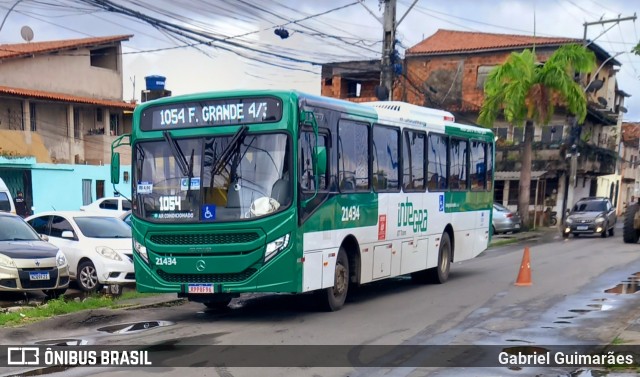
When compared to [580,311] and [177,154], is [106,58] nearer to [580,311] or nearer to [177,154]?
[177,154]

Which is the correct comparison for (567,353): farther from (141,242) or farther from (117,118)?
(117,118)

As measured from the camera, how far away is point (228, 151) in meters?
10.3

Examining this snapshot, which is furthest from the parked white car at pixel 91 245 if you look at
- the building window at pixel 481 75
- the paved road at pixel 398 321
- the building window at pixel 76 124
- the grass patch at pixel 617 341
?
the building window at pixel 481 75

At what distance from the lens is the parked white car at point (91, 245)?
543 inches

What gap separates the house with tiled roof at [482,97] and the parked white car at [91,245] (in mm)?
29095

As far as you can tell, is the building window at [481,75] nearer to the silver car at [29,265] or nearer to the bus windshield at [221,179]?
the silver car at [29,265]

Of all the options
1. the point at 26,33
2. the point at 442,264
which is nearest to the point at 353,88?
the point at 26,33

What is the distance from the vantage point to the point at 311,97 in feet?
35.7

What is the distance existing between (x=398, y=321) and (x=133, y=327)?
12.9ft

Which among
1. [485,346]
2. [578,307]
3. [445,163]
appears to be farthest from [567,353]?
[445,163]

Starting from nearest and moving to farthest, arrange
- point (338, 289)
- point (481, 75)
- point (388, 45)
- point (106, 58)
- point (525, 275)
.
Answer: point (338, 289)
point (525, 275)
point (388, 45)
point (106, 58)
point (481, 75)

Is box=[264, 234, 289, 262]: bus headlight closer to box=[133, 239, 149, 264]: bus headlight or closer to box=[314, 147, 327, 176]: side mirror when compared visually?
box=[314, 147, 327, 176]: side mirror

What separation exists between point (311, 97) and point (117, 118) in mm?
31167

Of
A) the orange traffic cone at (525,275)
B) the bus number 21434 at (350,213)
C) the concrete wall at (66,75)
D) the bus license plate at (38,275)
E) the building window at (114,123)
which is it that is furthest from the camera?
the building window at (114,123)
